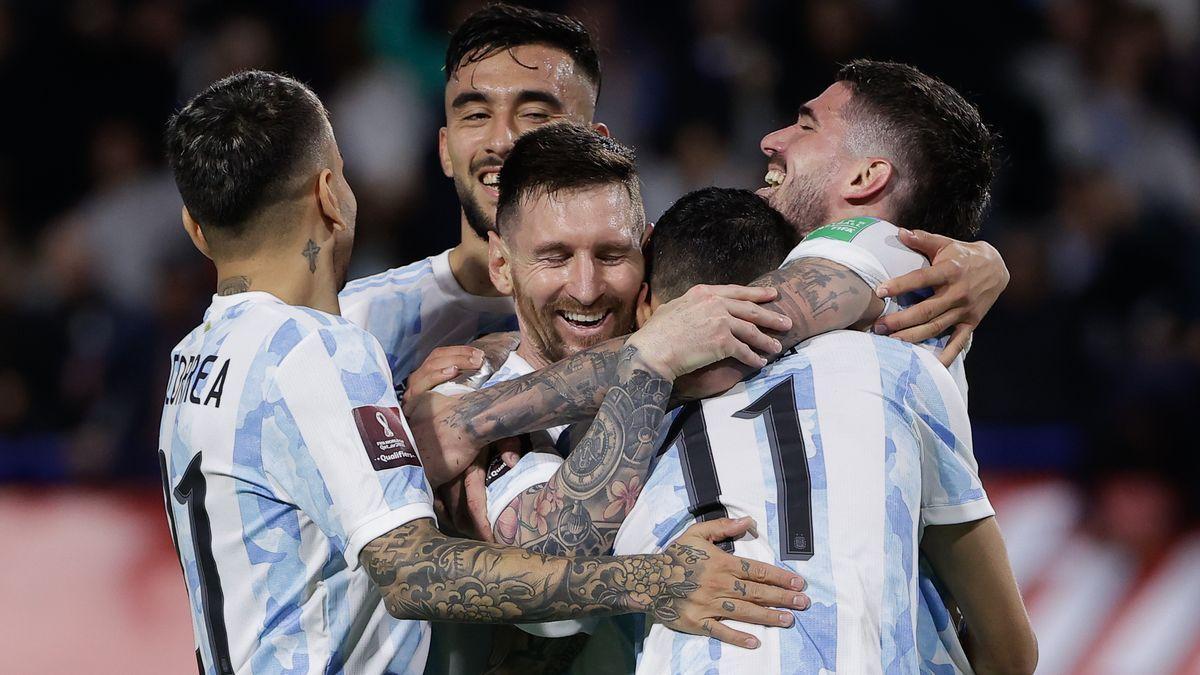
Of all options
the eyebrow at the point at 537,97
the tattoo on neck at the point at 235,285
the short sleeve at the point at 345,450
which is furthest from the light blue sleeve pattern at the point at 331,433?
the eyebrow at the point at 537,97

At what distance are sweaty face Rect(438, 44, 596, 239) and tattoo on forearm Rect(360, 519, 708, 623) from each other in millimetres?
1937

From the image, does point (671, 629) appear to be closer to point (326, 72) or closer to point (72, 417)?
point (72, 417)

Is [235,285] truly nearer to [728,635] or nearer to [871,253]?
[728,635]

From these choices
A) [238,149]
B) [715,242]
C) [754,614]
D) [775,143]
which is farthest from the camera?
[775,143]

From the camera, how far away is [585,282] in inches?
134

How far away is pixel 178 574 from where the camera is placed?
5.78 meters

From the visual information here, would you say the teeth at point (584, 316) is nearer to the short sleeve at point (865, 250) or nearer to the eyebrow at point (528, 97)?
the short sleeve at point (865, 250)

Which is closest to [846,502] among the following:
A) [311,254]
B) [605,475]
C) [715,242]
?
[605,475]

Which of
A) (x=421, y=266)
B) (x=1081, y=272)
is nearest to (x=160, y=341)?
(x=421, y=266)

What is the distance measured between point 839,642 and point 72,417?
6013 millimetres

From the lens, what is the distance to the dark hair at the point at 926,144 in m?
3.46

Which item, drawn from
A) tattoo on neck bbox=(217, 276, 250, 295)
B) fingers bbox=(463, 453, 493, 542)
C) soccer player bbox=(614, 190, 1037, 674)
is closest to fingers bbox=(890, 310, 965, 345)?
soccer player bbox=(614, 190, 1037, 674)

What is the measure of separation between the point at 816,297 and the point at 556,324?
2.46 feet

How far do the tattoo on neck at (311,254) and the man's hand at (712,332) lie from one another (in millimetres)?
784
